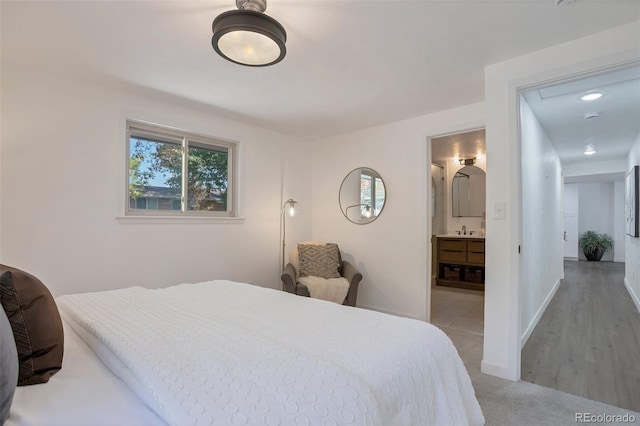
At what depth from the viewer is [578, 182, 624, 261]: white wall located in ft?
28.7

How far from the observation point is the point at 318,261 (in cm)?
388

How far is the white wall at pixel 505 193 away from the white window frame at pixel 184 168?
8.90ft

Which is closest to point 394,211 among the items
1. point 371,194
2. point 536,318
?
point 371,194

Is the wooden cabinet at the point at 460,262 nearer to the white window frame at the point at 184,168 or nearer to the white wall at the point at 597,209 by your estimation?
the white window frame at the point at 184,168

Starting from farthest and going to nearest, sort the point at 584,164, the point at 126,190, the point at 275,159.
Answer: the point at 584,164 → the point at 275,159 → the point at 126,190

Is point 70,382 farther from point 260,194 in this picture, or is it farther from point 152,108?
point 260,194

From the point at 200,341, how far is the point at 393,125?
3363 millimetres

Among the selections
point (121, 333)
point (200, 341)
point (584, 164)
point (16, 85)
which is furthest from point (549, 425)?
point (584, 164)

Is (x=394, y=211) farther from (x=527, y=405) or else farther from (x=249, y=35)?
(x=249, y=35)

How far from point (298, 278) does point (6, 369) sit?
3091mm

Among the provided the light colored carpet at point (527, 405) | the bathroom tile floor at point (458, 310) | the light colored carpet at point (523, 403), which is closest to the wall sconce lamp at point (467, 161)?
the bathroom tile floor at point (458, 310)

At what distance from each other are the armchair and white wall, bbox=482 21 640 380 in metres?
1.54

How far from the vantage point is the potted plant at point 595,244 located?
27.9 ft

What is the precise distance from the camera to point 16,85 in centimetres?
245
